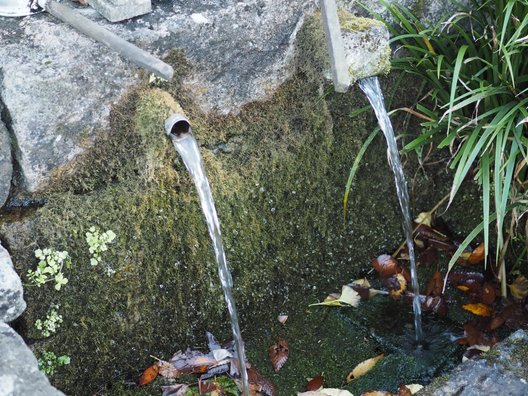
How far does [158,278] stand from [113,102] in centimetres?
72

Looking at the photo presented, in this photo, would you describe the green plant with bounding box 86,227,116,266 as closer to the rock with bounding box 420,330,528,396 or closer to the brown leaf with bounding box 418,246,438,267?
the rock with bounding box 420,330,528,396

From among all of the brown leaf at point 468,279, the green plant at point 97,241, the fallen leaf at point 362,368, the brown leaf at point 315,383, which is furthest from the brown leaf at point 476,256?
the green plant at point 97,241

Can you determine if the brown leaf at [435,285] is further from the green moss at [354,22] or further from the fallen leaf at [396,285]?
the green moss at [354,22]

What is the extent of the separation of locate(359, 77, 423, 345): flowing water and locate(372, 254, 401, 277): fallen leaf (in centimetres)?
15

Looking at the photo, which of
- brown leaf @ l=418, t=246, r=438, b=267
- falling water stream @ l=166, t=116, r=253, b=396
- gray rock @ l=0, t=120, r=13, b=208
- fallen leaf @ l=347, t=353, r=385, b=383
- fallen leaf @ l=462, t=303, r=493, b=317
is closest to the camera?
gray rock @ l=0, t=120, r=13, b=208

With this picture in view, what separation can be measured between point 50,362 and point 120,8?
131 cm

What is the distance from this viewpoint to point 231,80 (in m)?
3.11

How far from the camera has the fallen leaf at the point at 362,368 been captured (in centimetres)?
322

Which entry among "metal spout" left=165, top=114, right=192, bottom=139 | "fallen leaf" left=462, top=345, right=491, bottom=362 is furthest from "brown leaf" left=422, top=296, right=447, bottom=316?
"metal spout" left=165, top=114, right=192, bottom=139

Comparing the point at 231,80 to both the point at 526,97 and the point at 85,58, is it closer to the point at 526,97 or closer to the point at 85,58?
the point at 85,58

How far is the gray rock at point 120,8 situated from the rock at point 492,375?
163cm

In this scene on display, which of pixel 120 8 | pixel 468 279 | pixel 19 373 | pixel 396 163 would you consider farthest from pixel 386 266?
pixel 19 373

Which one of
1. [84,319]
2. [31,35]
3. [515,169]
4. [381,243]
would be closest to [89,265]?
[84,319]

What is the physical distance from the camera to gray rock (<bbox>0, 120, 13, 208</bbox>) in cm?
271
